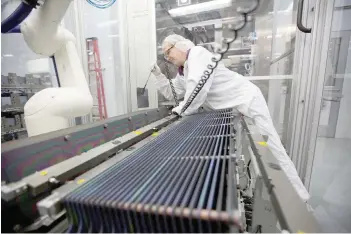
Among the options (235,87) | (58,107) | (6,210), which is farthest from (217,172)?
(235,87)

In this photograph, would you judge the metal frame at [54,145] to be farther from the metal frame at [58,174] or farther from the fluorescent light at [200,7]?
the fluorescent light at [200,7]

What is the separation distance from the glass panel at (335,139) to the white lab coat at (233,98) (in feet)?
2.53

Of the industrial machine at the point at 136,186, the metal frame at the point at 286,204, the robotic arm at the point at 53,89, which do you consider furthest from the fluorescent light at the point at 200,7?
the metal frame at the point at 286,204

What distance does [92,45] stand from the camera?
2.89 meters

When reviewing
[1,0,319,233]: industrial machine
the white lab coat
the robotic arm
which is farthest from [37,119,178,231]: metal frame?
the white lab coat

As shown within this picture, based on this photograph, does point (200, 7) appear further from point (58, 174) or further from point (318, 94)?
point (58, 174)

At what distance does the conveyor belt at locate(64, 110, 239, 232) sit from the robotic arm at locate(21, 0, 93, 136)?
0.80 m

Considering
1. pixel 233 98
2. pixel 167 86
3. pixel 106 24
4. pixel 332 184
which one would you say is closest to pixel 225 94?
pixel 233 98

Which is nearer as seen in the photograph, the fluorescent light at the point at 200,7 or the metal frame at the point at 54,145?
the metal frame at the point at 54,145

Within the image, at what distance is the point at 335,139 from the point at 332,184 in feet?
1.83

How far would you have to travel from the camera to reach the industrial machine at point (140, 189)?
1.36 feet

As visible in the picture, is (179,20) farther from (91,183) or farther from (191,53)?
(91,183)

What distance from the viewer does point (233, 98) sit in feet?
6.15

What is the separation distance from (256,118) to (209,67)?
0.66 meters
